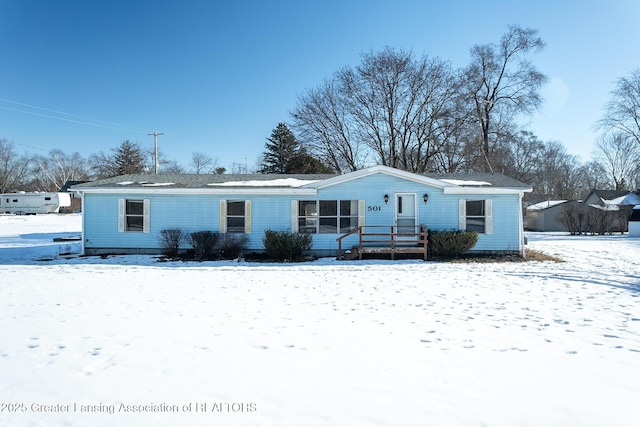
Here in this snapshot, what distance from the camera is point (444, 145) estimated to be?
27.5 meters

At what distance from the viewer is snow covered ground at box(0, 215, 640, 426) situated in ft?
9.98

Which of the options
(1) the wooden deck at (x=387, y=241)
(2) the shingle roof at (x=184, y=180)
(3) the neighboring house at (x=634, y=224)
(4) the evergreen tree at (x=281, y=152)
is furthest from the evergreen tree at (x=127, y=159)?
(3) the neighboring house at (x=634, y=224)

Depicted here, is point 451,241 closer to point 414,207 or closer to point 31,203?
point 414,207

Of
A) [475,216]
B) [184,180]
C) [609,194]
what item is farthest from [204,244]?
[609,194]

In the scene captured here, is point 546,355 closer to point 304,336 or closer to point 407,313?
point 407,313

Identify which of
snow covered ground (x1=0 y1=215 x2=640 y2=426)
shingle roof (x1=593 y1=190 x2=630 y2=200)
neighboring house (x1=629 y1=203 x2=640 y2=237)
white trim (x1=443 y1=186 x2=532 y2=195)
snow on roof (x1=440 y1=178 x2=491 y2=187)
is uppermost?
shingle roof (x1=593 y1=190 x2=630 y2=200)

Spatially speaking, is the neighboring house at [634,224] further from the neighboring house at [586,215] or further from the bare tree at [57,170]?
the bare tree at [57,170]

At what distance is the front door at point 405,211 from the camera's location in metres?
14.2

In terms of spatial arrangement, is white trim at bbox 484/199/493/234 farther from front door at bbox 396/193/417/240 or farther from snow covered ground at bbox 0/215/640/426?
snow covered ground at bbox 0/215/640/426

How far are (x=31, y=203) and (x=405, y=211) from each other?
46.4m

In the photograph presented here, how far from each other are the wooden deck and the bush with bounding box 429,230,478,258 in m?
0.40

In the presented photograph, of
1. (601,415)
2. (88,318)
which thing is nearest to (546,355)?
(601,415)

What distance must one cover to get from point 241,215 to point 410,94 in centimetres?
1847

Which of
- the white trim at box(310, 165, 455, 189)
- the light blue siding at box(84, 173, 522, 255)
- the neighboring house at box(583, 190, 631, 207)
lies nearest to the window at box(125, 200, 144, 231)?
the light blue siding at box(84, 173, 522, 255)
